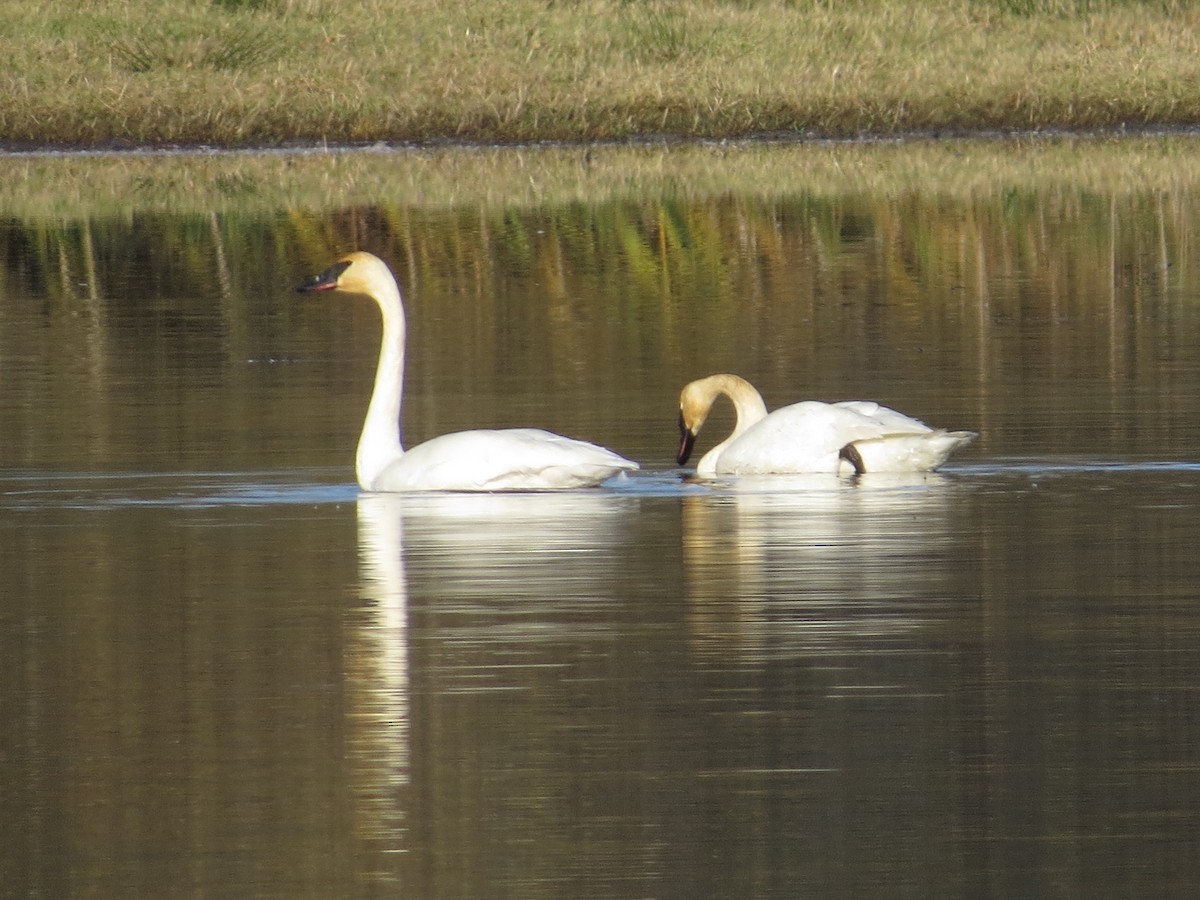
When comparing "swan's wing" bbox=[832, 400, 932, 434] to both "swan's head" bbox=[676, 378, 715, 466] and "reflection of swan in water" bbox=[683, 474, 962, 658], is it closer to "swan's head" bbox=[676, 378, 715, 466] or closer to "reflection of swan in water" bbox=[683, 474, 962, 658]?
"reflection of swan in water" bbox=[683, 474, 962, 658]

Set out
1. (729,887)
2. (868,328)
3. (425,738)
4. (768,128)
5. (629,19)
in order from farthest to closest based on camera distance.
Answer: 1. (629,19)
2. (768,128)
3. (868,328)
4. (425,738)
5. (729,887)

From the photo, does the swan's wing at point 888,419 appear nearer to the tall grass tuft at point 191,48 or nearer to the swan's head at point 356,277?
the swan's head at point 356,277

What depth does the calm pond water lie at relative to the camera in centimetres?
586

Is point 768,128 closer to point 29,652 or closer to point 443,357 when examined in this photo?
point 443,357

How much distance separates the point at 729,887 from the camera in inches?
217

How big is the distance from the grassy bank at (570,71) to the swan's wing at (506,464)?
76.3 ft

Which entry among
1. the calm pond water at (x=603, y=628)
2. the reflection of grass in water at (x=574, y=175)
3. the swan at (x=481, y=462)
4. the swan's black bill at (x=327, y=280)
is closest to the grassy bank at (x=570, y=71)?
the reflection of grass in water at (x=574, y=175)

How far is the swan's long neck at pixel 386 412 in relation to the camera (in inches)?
451

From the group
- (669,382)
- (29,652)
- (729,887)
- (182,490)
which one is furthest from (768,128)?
(729,887)

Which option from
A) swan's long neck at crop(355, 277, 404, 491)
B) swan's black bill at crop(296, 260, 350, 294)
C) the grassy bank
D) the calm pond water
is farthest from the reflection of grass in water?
swan's long neck at crop(355, 277, 404, 491)

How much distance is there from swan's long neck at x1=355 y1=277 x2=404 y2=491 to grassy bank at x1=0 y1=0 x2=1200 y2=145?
21.8m

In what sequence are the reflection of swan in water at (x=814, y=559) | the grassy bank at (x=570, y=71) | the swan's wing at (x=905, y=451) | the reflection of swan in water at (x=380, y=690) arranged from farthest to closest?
1. the grassy bank at (x=570, y=71)
2. the swan's wing at (x=905, y=451)
3. the reflection of swan in water at (x=814, y=559)
4. the reflection of swan in water at (x=380, y=690)

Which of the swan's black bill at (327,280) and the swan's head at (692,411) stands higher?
the swan's black bill at (327,280)

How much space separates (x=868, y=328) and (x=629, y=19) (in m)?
21.0
